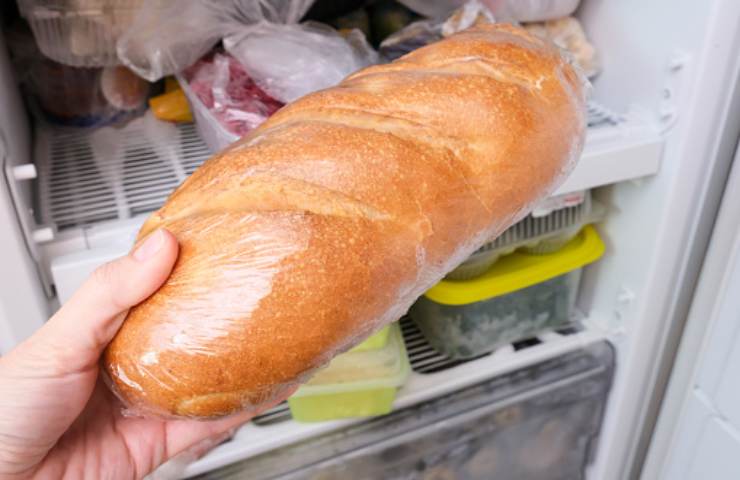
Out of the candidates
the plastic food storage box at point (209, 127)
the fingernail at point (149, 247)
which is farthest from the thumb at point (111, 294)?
the plastic food storage box at point (209, 127)

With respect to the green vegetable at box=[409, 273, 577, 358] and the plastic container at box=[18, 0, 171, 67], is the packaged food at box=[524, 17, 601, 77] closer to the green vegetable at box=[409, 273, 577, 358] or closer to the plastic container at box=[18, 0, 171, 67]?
the green vegetable at box=[409, 273, 577, 358]

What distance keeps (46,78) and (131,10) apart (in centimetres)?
17

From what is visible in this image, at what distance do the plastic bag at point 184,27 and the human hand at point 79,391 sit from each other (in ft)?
1.24

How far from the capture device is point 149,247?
395 millimetres

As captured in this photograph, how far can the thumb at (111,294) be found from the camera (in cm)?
39

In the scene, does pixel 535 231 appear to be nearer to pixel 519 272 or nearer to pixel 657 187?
pixel 519 272

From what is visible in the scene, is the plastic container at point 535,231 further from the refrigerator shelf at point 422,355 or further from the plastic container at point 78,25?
the plastic container at point 78,25

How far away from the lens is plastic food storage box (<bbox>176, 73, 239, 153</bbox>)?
0.68m

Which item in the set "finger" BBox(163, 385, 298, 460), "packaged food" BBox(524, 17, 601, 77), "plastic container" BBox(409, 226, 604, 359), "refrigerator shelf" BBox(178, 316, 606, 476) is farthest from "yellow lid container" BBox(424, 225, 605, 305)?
"finger" BBox(163, 385, 298, 460)

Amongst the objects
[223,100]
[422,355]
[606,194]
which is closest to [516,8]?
[606,194]

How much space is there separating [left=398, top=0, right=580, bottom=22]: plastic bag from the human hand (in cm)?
60

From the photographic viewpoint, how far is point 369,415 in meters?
0.81

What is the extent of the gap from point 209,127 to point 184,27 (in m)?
0.12

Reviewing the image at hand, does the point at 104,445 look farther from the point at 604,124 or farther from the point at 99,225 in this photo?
the point at 604,124
